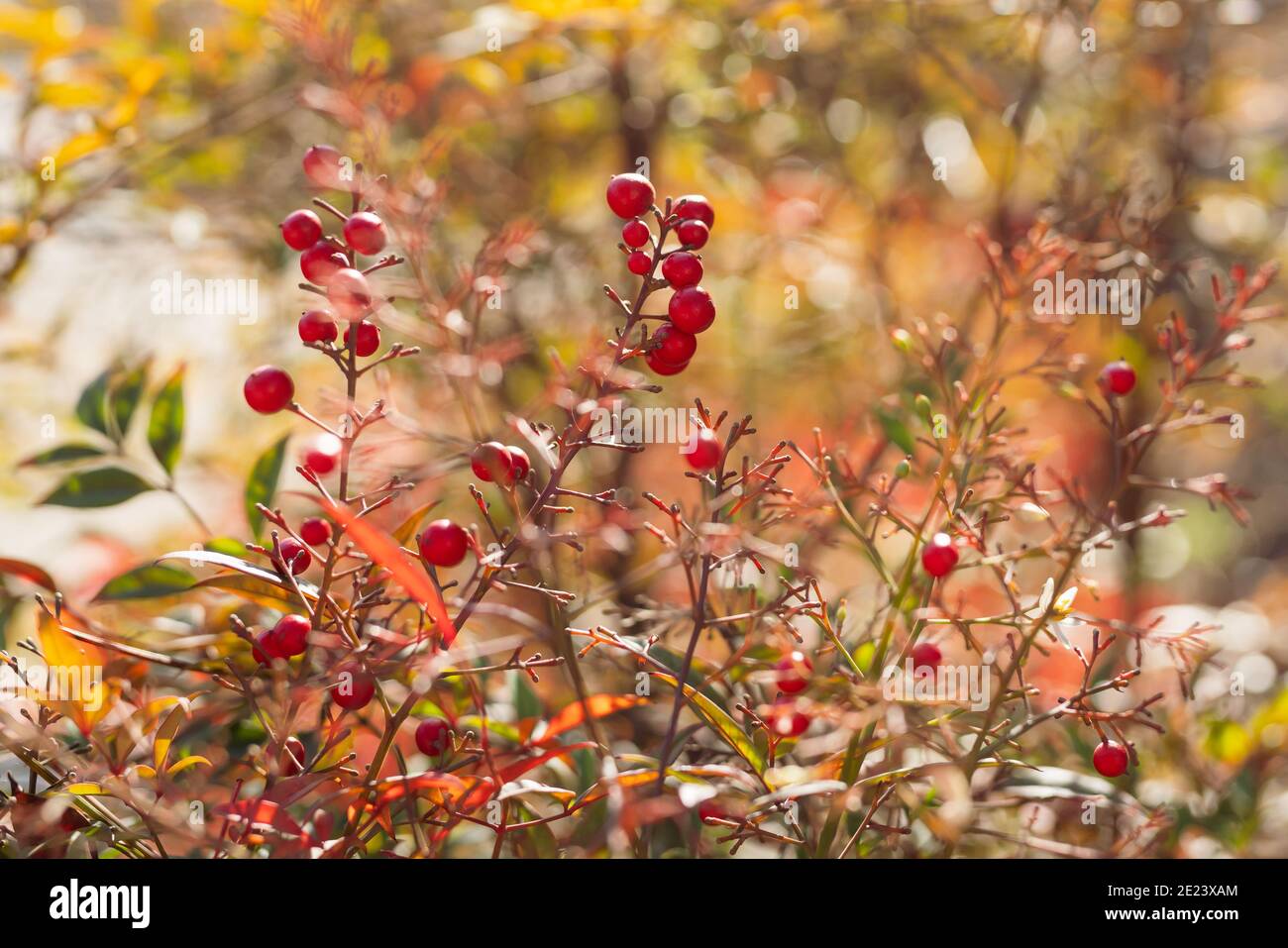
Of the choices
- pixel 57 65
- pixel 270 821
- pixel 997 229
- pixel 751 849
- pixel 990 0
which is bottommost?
pixel 751 849

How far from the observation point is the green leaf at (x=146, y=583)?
833 millimetres

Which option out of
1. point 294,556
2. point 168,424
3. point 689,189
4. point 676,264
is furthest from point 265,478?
point 689,189

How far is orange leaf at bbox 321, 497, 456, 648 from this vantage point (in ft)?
1.85

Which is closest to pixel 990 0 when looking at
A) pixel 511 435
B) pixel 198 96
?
pixel 511 435

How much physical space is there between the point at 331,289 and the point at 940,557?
0.41 m

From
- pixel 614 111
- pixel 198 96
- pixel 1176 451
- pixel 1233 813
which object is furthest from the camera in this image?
pixel 1176 451

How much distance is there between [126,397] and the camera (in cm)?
100

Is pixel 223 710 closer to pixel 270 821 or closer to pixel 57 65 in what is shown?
pixel 270 821

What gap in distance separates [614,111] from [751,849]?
129cm

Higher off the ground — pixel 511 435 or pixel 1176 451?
pixel 1176 451

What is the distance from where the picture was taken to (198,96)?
1.52m

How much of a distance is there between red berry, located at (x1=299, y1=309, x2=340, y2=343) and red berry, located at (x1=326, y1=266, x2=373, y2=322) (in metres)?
0.04

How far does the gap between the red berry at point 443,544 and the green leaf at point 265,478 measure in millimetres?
298
